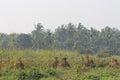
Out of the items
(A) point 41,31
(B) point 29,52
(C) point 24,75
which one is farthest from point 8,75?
(A) point 41,31

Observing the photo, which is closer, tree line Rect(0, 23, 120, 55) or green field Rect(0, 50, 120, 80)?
green field Rect(0, 50, 120, 80)

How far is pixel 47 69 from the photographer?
1202 centimetres

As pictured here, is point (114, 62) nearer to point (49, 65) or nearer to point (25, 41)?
point (49, 65)

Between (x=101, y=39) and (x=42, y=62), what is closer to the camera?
(x=42, y=62)

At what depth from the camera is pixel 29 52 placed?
58.2ft

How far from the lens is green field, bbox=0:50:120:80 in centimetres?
1061

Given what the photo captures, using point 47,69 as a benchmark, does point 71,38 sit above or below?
above

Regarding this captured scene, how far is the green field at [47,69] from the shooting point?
10.6m

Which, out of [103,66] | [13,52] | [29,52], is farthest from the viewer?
[29,52]

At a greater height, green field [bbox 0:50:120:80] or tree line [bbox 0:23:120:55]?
tree line [bbox 0:23:120:55]

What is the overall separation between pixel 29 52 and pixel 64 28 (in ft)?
105

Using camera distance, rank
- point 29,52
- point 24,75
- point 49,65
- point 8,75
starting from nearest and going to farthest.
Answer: point 24,75, point 8,75, point 49,65, point 29,52

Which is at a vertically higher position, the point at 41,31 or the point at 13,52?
the point at 41,31

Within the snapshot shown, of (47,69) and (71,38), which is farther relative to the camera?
(71,38)
